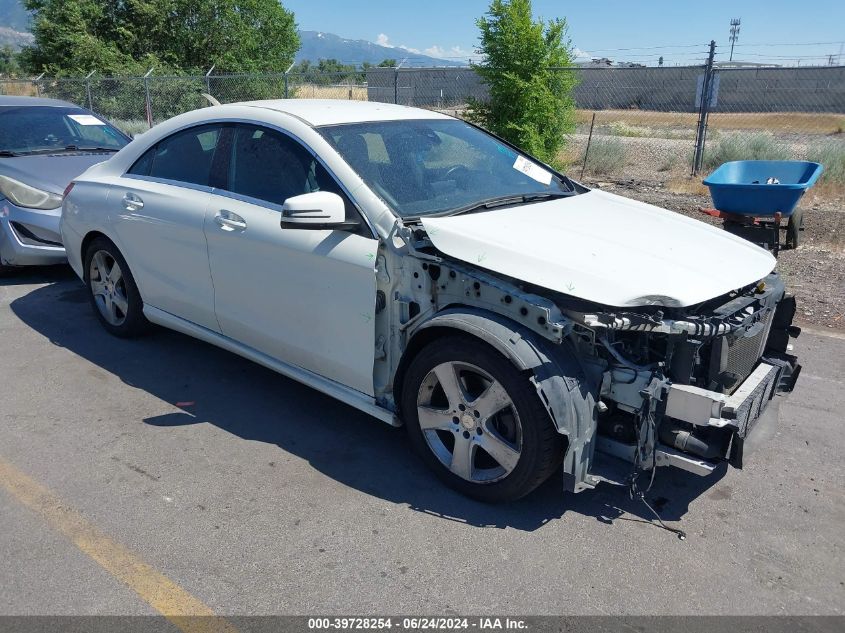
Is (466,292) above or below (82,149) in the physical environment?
below

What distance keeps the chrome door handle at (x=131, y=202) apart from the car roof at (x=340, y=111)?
103 cm

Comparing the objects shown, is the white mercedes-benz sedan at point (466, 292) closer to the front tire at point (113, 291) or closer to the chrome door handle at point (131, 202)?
the chrome door handle at point (131, 202)


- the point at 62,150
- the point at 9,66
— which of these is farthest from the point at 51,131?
the point at 9,66

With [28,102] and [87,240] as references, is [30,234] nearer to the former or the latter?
[87,240]

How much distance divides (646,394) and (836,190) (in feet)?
35.0

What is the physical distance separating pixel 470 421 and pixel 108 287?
336cm

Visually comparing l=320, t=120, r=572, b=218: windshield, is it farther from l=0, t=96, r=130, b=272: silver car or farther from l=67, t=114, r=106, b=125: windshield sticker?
l=67, t=114, r=106, b=125: windshield sticker

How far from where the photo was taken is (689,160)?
1658 cm

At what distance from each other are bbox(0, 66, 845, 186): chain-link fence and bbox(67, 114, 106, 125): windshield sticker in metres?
5.68

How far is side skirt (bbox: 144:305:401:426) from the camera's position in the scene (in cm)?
378

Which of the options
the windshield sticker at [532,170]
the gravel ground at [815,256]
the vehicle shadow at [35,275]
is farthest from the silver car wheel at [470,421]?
the vehicle shadow at [35,275]

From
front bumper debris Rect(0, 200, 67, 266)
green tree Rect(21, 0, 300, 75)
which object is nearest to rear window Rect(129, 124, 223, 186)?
front bumper debris Rect(0, 200, 67, 266)

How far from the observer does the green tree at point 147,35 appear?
27.6 metres

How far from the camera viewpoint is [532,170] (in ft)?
15.2
